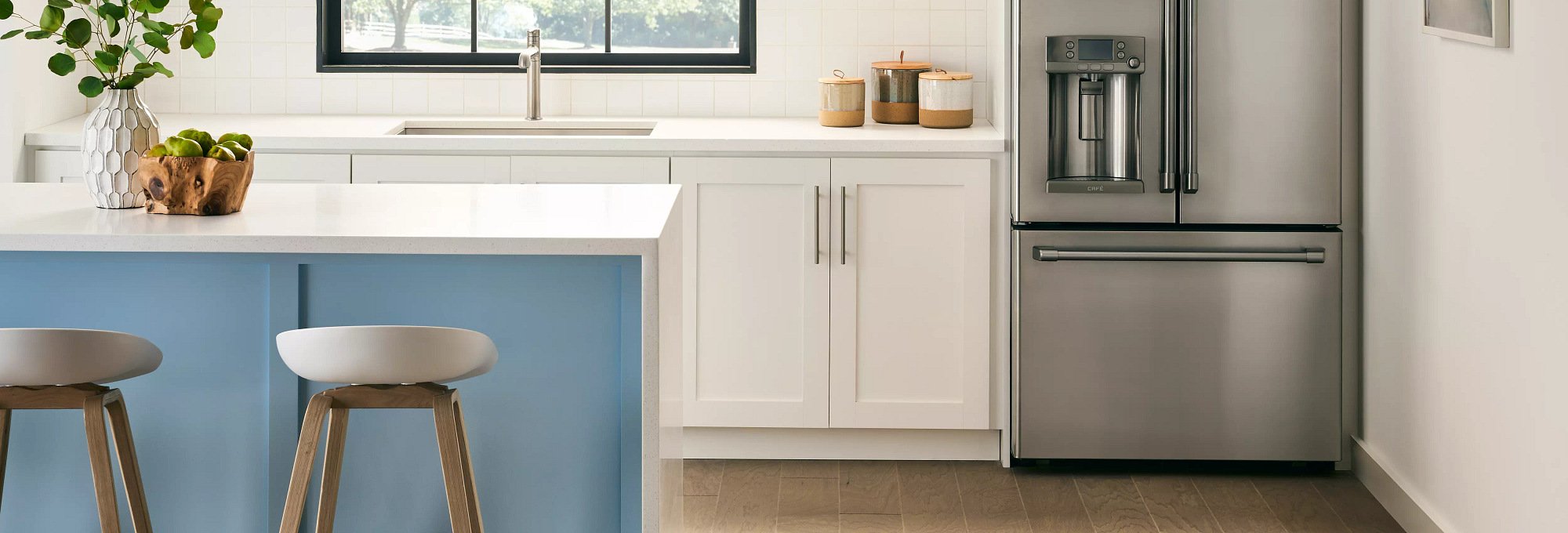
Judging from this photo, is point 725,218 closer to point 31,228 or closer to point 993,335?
point 993,335

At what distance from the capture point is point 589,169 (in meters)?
3.60

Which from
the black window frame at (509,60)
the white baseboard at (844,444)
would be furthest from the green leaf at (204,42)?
the black window frame at (509,60)

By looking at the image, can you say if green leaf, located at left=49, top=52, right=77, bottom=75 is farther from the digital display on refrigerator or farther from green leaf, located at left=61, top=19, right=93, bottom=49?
the digital display on refrigerator

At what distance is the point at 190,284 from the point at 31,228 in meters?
0.26

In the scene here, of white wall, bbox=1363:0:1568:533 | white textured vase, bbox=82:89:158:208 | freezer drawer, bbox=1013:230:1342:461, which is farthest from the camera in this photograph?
freezer drawer, bbox=1013:230:1342:461

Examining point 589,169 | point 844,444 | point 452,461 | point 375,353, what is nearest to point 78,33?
point 375,353

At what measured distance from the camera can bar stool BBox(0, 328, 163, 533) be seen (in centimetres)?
206

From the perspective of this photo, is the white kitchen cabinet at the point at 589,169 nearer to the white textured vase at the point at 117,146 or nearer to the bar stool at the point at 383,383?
the white textured vase at the point at 117,146

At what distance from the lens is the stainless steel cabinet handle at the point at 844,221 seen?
360 centimetres

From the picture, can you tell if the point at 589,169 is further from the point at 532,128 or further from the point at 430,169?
the point at 532,128

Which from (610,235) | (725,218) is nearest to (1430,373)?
(725,218)

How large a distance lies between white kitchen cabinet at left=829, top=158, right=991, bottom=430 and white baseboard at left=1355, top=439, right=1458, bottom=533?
95 cm

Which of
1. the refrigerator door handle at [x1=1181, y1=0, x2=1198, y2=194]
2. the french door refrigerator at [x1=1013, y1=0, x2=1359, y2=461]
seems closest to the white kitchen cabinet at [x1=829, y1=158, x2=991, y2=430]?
the french door refrigerator at [x1=1013, y1=0, x2=1359, y2=461]

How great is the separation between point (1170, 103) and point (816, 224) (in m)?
0.93
